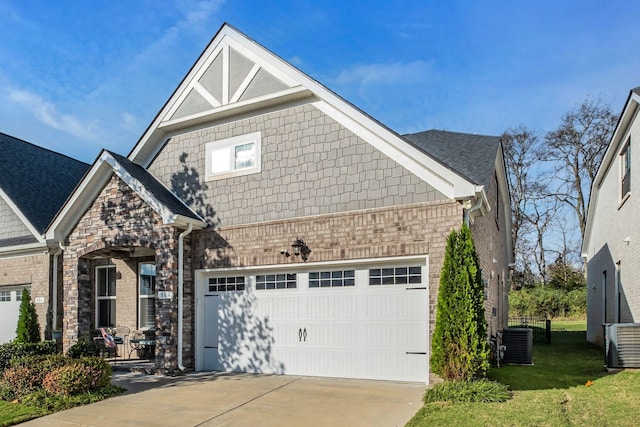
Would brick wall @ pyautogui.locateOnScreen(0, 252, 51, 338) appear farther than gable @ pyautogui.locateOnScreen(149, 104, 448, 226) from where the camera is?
Yes

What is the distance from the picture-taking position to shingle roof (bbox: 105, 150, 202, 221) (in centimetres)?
1162

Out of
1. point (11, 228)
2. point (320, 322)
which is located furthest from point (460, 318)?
point (11, 228)

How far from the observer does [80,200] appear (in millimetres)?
12523

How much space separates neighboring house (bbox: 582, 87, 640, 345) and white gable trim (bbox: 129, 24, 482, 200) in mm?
6023

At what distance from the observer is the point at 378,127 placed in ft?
32.3

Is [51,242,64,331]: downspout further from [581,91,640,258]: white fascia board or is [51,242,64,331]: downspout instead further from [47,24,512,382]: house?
[581,91,640,258]: white fascia board

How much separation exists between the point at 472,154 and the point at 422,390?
23.3ft

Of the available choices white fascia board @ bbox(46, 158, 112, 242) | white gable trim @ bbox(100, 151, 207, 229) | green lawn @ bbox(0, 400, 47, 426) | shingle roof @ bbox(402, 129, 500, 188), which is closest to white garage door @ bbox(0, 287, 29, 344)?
white fascia board @ bbox(46, 158, 112, 242)

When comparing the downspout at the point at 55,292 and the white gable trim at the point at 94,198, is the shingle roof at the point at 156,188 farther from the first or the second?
the downspout at the point at 55,292

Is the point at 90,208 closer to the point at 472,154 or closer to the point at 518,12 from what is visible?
the point at 472,154

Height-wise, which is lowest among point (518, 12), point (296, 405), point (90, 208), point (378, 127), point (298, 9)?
point (296, 405)

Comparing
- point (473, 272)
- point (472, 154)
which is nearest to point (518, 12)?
point (472, 154)

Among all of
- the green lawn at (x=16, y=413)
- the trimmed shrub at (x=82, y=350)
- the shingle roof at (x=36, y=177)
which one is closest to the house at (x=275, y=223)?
the trimmed shrub at (x=82, y=350)

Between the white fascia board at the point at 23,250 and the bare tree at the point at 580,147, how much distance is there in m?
31.7
